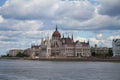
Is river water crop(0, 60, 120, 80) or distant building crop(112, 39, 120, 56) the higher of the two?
distant building crop(112, 39, 120, 56)

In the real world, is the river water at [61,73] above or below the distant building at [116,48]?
below

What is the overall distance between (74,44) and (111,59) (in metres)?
43.8

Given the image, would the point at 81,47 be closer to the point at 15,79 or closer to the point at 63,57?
the point at 63,57

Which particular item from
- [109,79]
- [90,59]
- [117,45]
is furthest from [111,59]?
[109,79]

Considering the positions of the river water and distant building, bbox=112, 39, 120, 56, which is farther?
distant building, bbox=112, 39, 120, 56

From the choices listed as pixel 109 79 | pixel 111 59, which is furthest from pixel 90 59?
pixel 109 79

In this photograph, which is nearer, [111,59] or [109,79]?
[109,79]

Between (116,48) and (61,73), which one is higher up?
(116,48)

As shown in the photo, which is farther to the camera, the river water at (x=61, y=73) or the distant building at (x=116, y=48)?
the distant building at (x=116, y=48)

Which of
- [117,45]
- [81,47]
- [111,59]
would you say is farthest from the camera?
[81,47]

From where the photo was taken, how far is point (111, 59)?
5827 inches

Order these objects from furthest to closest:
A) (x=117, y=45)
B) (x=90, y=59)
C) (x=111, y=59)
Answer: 1. (x=117, y=45)
2. (x=90, y=59)
3. (x=111, y=59)

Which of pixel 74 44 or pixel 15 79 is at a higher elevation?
pixel 74 44

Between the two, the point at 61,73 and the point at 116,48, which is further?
the point at 116,48
